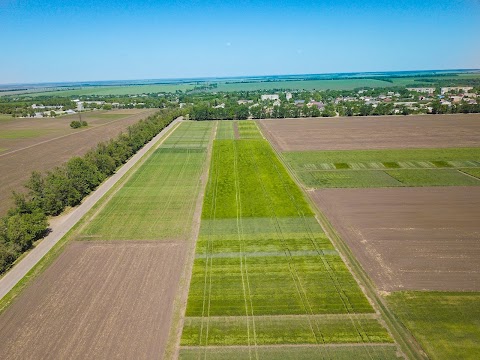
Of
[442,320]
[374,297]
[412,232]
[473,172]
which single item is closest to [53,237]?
[374,297]

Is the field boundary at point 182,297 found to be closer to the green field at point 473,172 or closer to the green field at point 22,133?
the green field at point 473,172

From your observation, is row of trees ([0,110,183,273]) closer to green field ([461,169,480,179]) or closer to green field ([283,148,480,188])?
green field ([283,148,480,188])

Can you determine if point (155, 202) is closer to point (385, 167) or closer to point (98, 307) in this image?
point (98, 307)

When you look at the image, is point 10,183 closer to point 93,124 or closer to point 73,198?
point 73,198

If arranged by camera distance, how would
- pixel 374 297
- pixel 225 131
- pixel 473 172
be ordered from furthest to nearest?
pixel 225 131 < pixel 473 172 < pixel 374 297

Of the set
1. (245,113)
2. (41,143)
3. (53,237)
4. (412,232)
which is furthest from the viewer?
(245,113)

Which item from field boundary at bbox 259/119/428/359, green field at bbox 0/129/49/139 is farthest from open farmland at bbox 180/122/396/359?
green field at bbox 0/129/49/139

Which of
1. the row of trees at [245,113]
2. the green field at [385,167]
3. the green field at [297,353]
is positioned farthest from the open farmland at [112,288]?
the row of trees at [245,113]

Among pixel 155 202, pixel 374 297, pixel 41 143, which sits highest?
pixel 41 143
